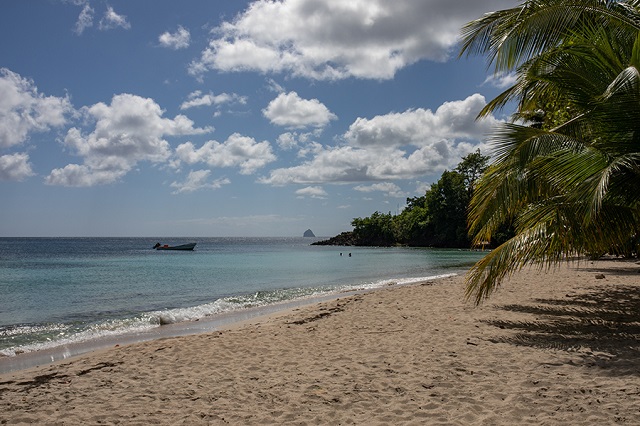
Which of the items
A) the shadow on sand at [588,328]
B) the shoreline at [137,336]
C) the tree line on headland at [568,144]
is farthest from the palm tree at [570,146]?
the shoreline at [137,336]

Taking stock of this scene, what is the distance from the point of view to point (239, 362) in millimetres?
6383

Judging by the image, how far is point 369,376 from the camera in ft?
17.8

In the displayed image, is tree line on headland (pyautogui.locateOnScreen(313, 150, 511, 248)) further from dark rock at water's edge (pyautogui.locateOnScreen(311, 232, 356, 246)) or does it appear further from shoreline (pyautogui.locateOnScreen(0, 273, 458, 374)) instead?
shoreline (pyautogui.locateOnScreen(0, 273, 458, 374))

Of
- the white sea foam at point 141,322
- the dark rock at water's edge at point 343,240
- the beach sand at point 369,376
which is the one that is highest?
the dark rock at water's edge at point 343,240

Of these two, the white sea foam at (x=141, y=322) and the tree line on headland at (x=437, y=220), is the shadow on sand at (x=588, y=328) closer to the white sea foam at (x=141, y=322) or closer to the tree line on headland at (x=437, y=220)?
the white sea foam at (x=141, y=322)

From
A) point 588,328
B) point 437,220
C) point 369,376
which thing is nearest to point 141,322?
point 369,376

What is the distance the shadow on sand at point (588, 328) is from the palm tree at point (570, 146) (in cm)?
108

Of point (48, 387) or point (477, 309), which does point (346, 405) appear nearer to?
point (48, 387)

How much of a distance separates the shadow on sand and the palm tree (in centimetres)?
108

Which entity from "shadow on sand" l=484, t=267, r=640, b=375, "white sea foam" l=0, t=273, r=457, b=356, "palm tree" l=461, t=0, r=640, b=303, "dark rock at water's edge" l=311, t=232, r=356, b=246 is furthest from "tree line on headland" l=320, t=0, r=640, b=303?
"dark rock at water's edge" l=311, t=232, r=356, b=246

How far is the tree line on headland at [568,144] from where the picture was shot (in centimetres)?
612

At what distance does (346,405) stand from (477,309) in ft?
19.4

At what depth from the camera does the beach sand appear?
169 inches

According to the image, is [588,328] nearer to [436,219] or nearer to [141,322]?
[141,322]
